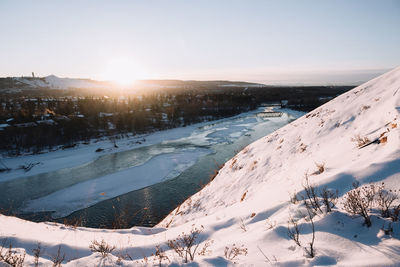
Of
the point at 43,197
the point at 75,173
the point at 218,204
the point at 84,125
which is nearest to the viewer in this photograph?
the point at 218,204

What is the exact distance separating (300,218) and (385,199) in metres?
1.26

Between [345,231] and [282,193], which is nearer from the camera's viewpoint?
[345,231]

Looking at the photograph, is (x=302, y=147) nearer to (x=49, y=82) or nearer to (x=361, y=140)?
(x=361, y=140)

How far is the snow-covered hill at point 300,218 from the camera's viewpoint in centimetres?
276

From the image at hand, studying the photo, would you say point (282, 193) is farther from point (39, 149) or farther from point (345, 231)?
point (39, 149)

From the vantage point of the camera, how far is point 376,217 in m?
2.88

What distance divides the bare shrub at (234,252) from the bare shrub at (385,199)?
2.07 m

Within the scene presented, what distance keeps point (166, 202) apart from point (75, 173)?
38.6 ft

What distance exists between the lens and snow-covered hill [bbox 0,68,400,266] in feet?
9.07

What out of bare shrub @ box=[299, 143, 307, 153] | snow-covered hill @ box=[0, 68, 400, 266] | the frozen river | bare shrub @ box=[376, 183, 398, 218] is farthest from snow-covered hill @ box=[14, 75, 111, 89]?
bare shrub @ box=[376, 183, 398, 218]

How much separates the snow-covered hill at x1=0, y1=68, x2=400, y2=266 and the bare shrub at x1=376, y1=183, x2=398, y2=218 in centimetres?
8

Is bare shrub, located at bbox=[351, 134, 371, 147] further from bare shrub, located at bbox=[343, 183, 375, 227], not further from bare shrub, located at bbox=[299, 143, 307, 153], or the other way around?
bare shrub, located at bbox=[343, 183, 375, 227]

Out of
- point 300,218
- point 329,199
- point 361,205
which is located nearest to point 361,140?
point 329,199

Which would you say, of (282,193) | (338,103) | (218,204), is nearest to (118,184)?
(218,204)
